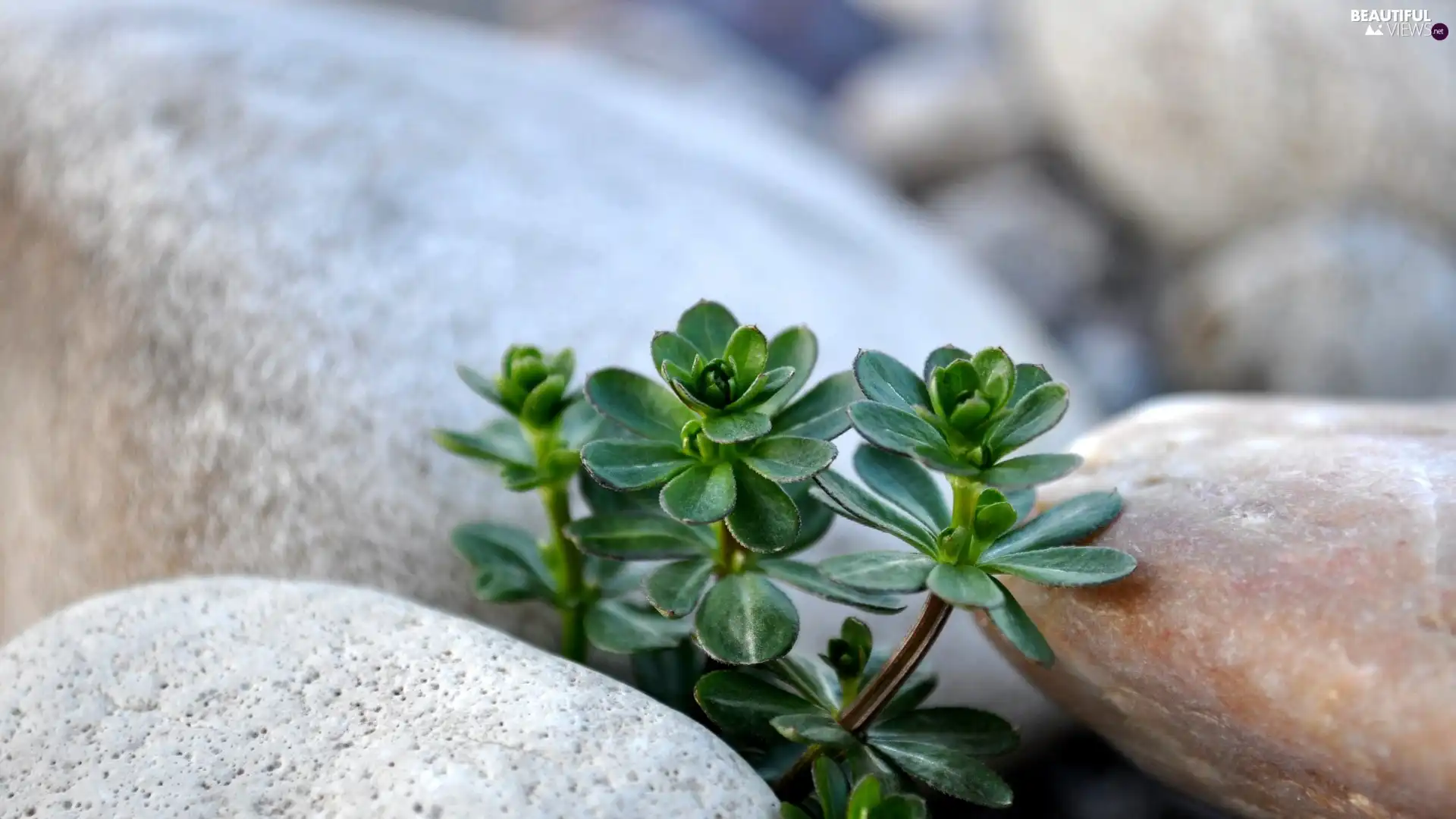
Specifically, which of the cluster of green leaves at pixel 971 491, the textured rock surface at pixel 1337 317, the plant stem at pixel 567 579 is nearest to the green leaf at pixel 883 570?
the cluster of green leaves at pixel 971 491

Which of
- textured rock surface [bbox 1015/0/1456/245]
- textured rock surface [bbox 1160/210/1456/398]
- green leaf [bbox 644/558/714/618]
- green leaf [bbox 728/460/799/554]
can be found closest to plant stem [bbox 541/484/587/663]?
green leaf [bbox 644/558/714/618]

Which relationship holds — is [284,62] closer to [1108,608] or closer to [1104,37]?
[1108,608]

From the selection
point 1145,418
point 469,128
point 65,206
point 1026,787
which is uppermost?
point 469,128

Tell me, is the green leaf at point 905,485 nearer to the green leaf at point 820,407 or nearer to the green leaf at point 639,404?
the green leaf at point 820,407

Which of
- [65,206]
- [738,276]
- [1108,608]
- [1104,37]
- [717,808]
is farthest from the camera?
[1104,37]

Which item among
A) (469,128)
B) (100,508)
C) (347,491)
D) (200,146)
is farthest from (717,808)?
(469,128)

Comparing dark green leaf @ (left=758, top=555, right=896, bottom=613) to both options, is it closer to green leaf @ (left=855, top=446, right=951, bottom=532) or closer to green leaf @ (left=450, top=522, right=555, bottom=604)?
green leaf @ (left=855, top=446, right=951, bottom=532)
